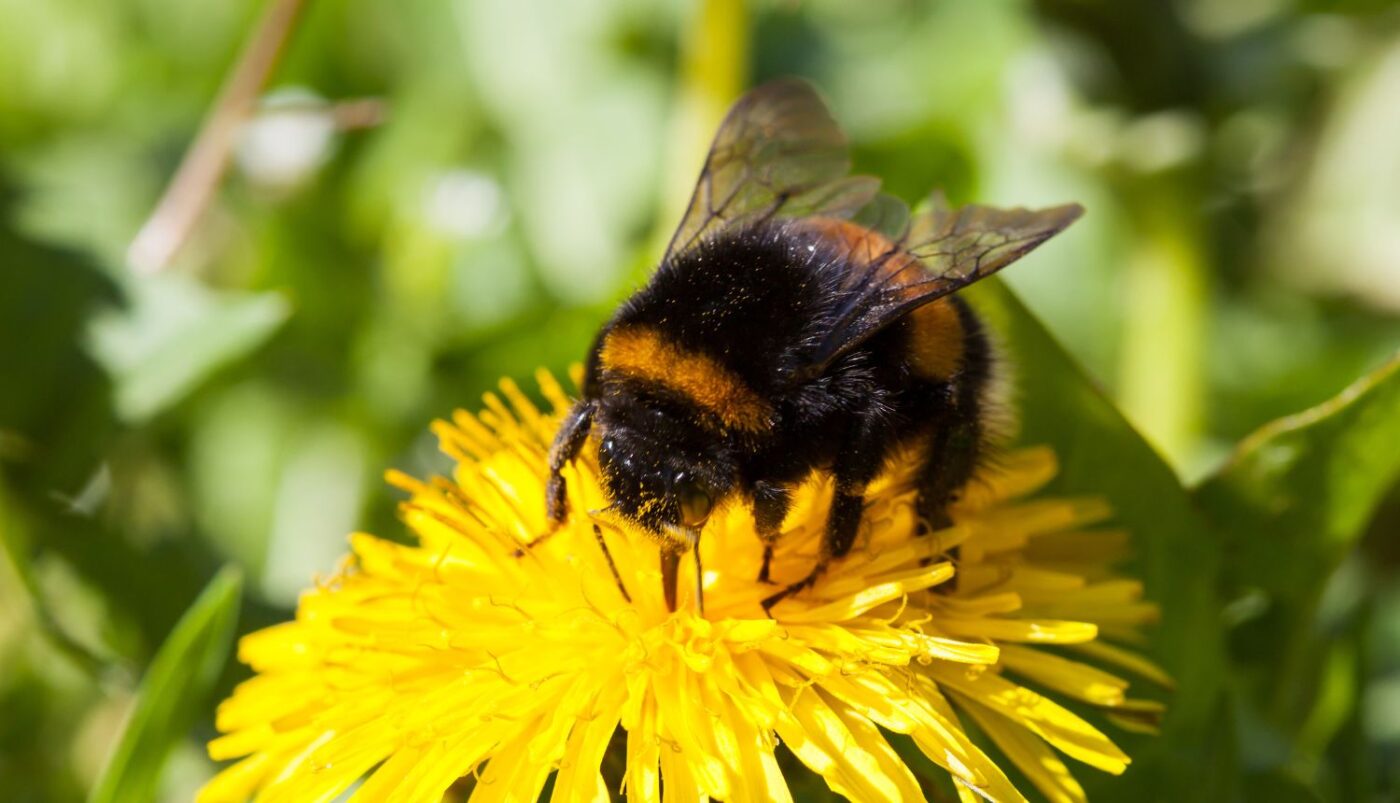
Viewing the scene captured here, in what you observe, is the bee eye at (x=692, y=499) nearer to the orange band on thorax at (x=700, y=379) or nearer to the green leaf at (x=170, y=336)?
the orange band on thorax at (x=700, y=379)

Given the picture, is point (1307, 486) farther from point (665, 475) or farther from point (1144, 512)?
point (665, 475)

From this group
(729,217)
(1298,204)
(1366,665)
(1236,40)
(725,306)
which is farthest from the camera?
(1298,204)

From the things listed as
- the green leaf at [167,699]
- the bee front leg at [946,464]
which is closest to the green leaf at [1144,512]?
the bee front leg at [946,464]

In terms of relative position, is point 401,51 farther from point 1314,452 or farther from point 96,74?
point 1314,452

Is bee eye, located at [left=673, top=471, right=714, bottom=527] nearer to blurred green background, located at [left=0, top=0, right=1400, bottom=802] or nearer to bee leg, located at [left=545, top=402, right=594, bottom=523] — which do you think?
bee leg, located at [left=545, top=402, right=594, bottom=523]

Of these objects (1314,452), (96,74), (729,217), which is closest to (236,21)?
(96,74)

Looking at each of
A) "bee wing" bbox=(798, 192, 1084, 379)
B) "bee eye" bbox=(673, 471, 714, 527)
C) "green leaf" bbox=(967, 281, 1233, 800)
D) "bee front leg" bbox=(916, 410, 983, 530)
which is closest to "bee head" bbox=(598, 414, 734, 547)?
"bee eye" bbox=(673, 471, 714, 527)
